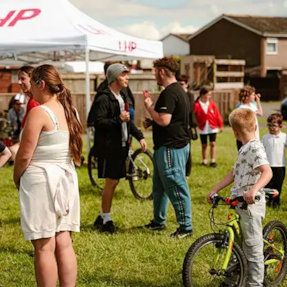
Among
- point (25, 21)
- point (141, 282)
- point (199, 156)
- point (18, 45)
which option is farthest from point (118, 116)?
point (199, 156)

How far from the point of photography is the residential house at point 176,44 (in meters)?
66.5

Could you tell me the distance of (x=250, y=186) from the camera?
500 centimetres

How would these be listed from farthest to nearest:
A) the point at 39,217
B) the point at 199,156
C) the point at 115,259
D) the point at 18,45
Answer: the point at 199,156 < the point at 18,45 < the point at 115,259 < the point at 39,217

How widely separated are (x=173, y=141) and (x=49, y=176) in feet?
8.72

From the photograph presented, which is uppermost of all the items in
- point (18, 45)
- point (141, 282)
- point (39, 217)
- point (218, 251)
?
point (18, 45)

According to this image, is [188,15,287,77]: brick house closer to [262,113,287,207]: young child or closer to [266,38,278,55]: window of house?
[266,38,278,55]: window of house

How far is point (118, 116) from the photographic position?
7.35 meters

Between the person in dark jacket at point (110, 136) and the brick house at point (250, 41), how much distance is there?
4629cm

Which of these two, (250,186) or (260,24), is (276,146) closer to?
(250,186)

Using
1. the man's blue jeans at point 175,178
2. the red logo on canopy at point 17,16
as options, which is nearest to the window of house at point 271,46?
the red logo on canopy at point 17,16

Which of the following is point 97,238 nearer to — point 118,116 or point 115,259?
point 115,259

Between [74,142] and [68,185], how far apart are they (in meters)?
0.31

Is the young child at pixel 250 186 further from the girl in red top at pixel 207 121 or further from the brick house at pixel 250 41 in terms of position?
the brick house at pixel 250 41

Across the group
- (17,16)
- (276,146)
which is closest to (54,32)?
(17,16)
